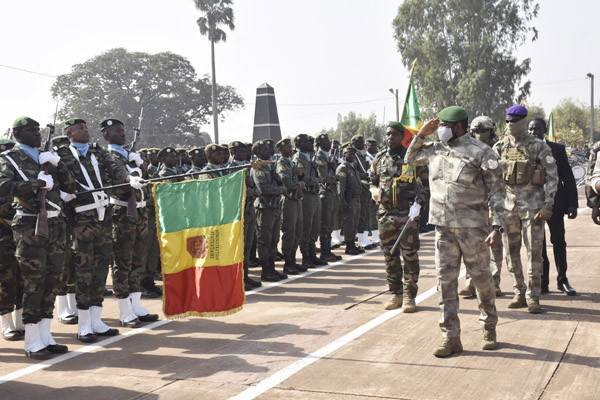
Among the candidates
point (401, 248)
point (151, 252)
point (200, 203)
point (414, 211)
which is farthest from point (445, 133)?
point (151, 252)

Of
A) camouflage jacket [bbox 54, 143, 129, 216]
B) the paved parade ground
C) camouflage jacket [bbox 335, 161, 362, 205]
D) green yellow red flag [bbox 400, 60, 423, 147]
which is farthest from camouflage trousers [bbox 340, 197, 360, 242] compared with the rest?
camouflage jacket [bbox 54, 143, 129, 216]

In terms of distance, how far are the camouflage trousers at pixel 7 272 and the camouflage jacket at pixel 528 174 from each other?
5.77 meters

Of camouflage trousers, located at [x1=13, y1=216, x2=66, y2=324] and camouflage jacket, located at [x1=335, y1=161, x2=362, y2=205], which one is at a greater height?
camouflage jacket, located at [x1=335, y1=161, x2=362, y2=205]

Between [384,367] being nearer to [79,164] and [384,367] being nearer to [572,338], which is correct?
[572,338]

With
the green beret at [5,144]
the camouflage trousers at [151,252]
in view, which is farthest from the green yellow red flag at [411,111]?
the green beret at [5,144]

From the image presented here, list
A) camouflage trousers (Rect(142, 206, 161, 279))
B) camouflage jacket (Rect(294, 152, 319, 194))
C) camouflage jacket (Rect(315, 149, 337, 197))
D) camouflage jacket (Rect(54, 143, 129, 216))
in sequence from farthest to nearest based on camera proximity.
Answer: camouflage jacket (Rect(315, 149, 337, 197)) → camouflage jacket (Rect(294, 152, 319, 194)) → camouflage trousers (Rect(142, 206, 161, 279)) → camouflage jacket (Rect(54, 143, 129, 216))

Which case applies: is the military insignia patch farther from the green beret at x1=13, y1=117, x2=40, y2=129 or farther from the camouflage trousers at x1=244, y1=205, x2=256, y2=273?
the camouflage trousers at x1=244, y1=205, x2=256, y2=273

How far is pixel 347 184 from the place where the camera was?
1326cm

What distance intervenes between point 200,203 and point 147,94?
59825 mm

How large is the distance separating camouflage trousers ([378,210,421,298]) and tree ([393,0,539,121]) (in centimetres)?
4277

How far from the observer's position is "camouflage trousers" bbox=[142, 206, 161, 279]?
10.0 metres

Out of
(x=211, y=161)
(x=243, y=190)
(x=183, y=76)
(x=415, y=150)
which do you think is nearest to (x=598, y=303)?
(x=415, y=150)

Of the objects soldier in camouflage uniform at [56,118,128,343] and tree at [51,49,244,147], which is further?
tree at [51,49,244,147]

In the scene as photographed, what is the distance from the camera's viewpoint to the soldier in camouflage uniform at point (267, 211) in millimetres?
10672
